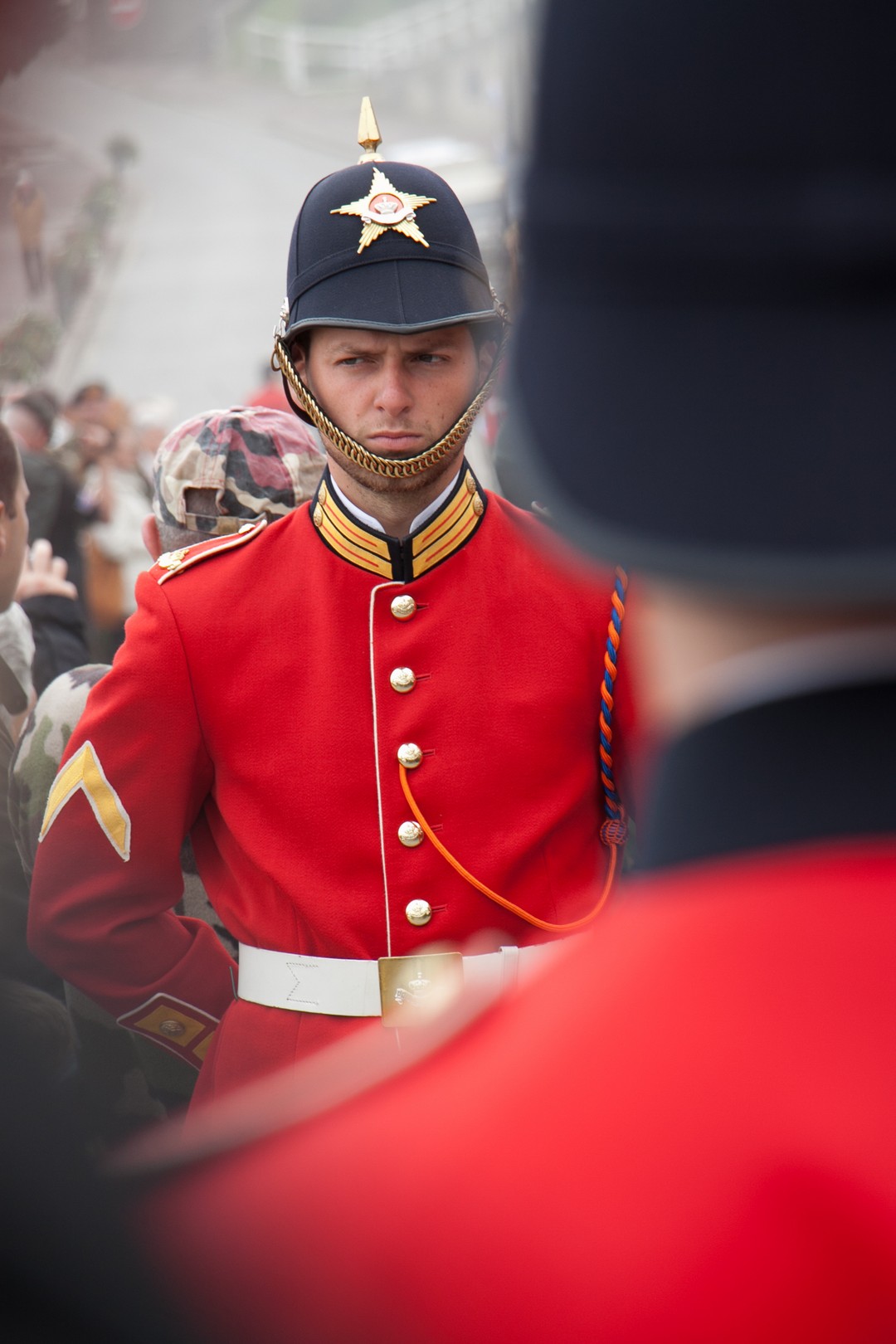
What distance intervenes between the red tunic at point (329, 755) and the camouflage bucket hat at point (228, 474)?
32cm

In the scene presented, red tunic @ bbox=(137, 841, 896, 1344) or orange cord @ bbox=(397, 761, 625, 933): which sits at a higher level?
red tunic @ bbox=(137, 841, 896, 1344)

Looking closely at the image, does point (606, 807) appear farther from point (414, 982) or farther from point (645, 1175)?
point (645, 1175)

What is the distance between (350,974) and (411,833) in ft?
0.73

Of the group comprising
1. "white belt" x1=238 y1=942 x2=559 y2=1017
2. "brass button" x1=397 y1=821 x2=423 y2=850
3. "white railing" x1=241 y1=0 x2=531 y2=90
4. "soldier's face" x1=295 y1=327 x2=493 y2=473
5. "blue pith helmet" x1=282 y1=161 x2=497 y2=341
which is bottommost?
"white belt" x1=238 y1=942 x2=559 y2=1017

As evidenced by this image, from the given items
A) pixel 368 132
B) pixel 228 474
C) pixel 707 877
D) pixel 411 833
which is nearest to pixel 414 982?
pixel 411 833

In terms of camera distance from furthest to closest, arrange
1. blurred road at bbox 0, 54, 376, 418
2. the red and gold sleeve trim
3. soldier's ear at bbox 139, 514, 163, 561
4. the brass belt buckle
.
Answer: blurred road at bbox 0, 54, 376, 418, soldier's ear at bbox 139, 514, 163, 561, the red and gold sleeve trim, the brass belt buckle

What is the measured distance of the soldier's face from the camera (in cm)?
217

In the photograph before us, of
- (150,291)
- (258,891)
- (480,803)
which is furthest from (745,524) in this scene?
(150,291)

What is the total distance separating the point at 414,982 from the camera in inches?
82.8

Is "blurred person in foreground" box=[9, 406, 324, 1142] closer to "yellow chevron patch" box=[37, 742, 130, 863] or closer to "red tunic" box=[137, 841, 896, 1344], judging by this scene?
"yellow chevron patch" box=[37, 742, 130, 863]

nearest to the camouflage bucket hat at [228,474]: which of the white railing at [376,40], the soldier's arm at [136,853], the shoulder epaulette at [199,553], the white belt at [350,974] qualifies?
the shoulder epaulette at [199,553]

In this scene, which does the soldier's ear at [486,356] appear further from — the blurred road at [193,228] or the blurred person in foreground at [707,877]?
the blurred road at [193,228]

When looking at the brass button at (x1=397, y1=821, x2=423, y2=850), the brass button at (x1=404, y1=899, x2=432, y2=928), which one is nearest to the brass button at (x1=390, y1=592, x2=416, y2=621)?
the brass button at (x1=397, y1=821, x2=423, y2=850)

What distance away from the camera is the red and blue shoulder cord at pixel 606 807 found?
2113mm
